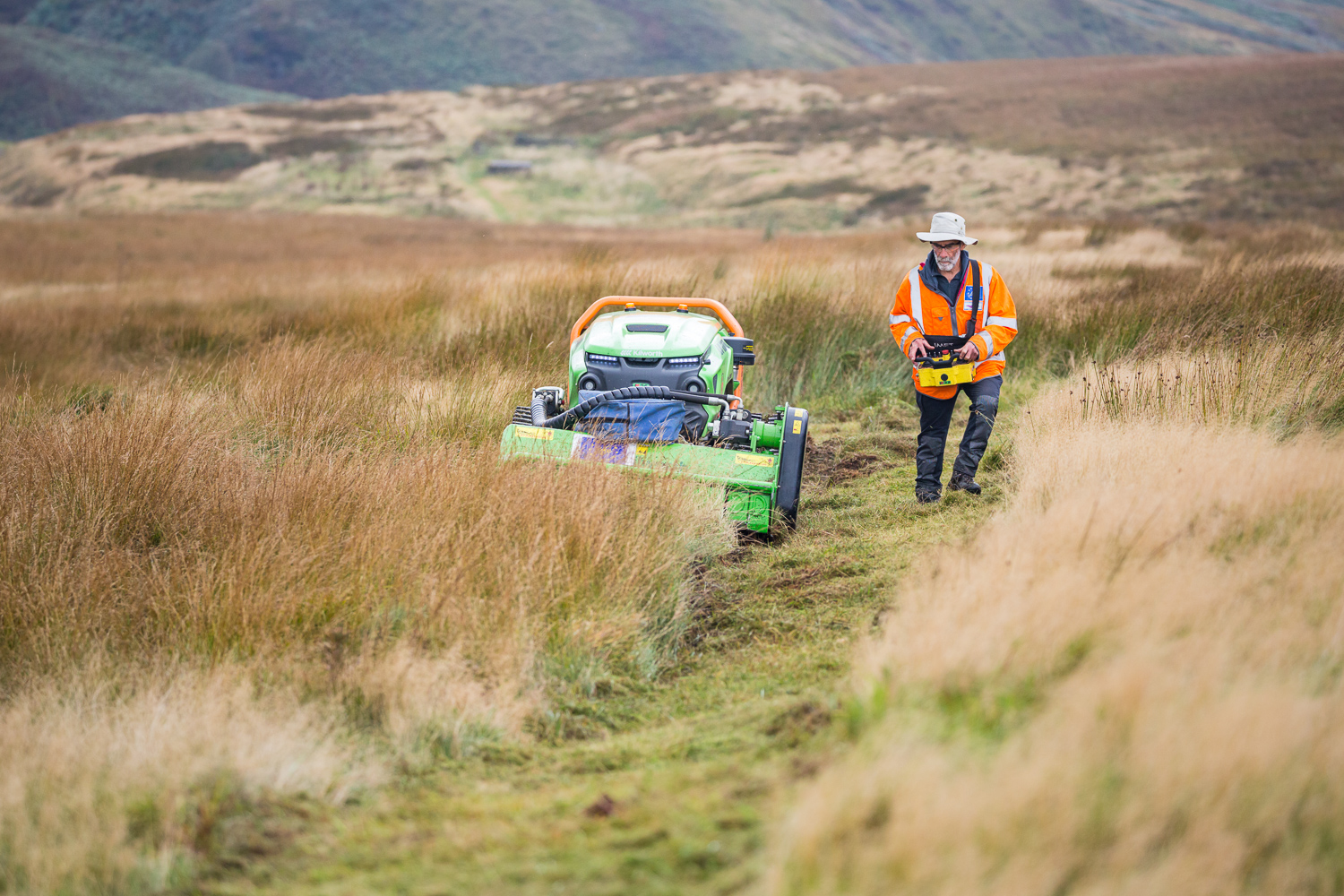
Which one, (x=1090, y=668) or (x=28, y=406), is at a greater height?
(x=1090, y=668)

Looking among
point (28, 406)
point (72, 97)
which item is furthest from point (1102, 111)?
point (72, 97)

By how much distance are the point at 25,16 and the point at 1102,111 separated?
14975 centimetres

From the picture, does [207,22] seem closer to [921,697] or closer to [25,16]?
→ [25,16]

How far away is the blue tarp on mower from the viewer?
18.2ft

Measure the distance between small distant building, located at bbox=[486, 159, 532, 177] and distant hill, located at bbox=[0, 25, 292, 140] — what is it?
77.1m

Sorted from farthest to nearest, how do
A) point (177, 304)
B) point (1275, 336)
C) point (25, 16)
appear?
1. point (25, 16)
2. point (177, 304)
3. point (1275, 336)

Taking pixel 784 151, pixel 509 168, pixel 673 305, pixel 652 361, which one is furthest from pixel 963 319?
pixel 509 168

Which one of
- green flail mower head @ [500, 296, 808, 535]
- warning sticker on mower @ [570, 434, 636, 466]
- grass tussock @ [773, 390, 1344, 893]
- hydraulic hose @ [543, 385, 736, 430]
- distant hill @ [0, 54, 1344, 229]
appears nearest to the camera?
grass tussock @ [773, 390, 1344, 893]

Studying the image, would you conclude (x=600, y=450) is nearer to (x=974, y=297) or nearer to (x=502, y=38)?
(x=974, y=297)

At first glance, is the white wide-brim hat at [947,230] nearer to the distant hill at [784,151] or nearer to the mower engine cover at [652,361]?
the mower engine cover at [652,361]

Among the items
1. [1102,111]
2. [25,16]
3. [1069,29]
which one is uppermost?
[1069,29]

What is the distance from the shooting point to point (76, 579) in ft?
12.8

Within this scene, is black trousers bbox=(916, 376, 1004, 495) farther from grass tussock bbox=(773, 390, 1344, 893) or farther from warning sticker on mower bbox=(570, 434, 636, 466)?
grass tussock bbox=(773, 390, 1344, 893)

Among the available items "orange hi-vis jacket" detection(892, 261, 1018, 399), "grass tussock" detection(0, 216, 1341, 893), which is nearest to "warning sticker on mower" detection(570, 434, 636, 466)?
"grass tussock" detection(0, 216, 1341, 893)
